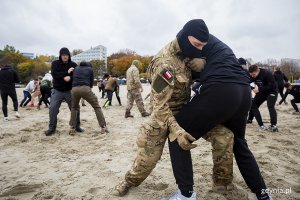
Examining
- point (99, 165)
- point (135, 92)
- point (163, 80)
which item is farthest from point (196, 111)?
point (135, 92)

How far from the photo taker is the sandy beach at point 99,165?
9.01ft

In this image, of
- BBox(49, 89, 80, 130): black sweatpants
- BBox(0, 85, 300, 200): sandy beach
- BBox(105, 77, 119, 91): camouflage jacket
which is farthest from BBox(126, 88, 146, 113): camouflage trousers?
BBox(105, 77, 119, 91): camouflage jacket

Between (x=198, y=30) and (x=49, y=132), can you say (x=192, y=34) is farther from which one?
(x=49, y=132)

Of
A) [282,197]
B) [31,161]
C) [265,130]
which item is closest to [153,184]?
[282,197]

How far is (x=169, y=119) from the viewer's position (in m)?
2.24

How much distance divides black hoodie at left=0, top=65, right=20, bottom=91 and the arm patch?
7.63 metres

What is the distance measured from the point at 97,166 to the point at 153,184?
1.04 meters

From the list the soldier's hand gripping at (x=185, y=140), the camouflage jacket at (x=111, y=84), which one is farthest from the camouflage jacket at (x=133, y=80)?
the soldier's hand gripping at (x=185, y=140)

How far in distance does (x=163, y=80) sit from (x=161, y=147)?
765 mm

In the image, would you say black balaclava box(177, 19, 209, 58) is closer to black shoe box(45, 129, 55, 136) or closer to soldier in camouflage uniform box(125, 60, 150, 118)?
black shoe box(45, 129, 55, 136)

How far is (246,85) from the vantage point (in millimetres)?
2311

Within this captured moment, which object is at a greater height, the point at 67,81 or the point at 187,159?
the point at 67,81

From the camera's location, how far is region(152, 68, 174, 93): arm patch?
2.17 meters

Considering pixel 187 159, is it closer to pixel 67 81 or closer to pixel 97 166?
pixel 97 166
